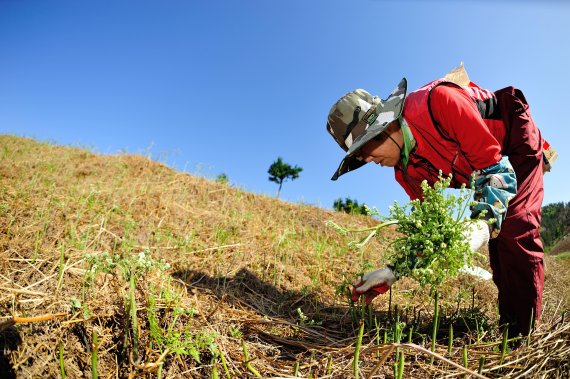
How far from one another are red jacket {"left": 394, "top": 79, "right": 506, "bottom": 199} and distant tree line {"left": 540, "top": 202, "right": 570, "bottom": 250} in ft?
27.1

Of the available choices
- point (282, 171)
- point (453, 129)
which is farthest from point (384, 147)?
point (282, 171)

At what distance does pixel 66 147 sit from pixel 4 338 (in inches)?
290

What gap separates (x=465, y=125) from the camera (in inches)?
79.7

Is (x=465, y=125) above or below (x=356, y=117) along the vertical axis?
below

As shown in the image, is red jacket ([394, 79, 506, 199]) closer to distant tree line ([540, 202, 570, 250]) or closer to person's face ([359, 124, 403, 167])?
person's face ([359, 124, 403, 167])

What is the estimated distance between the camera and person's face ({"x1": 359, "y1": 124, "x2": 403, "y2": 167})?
241cm

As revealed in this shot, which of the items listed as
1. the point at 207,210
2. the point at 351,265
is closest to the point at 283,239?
the point at 351,265

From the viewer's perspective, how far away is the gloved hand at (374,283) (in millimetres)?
1907

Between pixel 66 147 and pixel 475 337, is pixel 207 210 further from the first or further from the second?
pixel 66 147

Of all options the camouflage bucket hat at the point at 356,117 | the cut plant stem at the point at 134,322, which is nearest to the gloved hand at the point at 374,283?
the camouflage bucket hat at the point at 356,117

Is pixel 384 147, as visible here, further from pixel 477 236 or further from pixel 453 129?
pixel 477 236

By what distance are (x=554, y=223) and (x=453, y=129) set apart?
38.3 ft

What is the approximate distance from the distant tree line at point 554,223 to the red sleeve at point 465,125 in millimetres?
8545

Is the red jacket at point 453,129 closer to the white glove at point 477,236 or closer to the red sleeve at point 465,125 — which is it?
the red sleeve at point 465,125
